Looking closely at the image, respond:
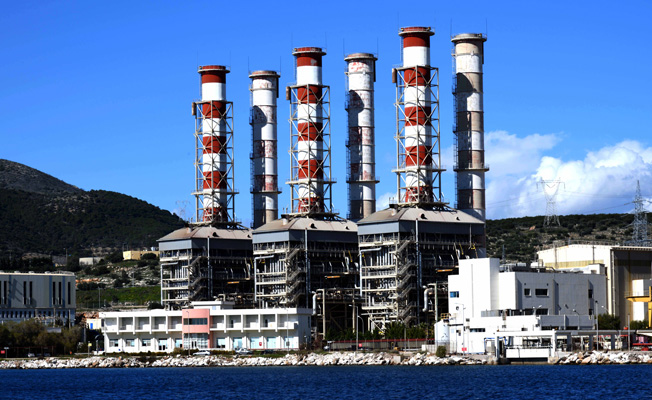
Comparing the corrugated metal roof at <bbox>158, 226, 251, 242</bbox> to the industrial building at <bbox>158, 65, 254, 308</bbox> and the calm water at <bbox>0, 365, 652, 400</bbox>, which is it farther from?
the calm water at <bbox>0, 365, 652, 400</bbox>

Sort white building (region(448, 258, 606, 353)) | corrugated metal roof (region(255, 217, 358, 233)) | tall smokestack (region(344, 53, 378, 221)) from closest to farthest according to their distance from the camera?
white building (region(448, 258, 606, 353)) → corrugated metal roof (region(255, 217, 358, 233)) → tall smokestack (region(344, 53, 378, 221))

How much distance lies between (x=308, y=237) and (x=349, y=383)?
174ft

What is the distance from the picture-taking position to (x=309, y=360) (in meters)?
149

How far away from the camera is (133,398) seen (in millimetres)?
105938

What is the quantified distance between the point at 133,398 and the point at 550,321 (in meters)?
53.8

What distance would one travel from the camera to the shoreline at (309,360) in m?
133

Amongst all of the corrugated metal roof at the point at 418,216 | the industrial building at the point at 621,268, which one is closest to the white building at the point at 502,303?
the corrugated metal roof at the point at 418,216

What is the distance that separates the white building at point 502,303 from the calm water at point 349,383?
8.37 meters

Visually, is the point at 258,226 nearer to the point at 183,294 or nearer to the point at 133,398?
the point at 183,294

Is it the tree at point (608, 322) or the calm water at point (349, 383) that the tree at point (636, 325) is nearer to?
the tree at point (608, 322)

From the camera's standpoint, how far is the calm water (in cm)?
10181

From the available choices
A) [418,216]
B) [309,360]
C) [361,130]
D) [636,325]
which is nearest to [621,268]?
[636,325]

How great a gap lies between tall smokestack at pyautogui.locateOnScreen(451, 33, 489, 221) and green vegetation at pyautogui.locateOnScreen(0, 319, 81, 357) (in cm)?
5936

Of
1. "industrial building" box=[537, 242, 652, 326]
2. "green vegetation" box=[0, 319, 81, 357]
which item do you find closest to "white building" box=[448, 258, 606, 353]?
"industrial building" box=[537, 242, 652, 326]
